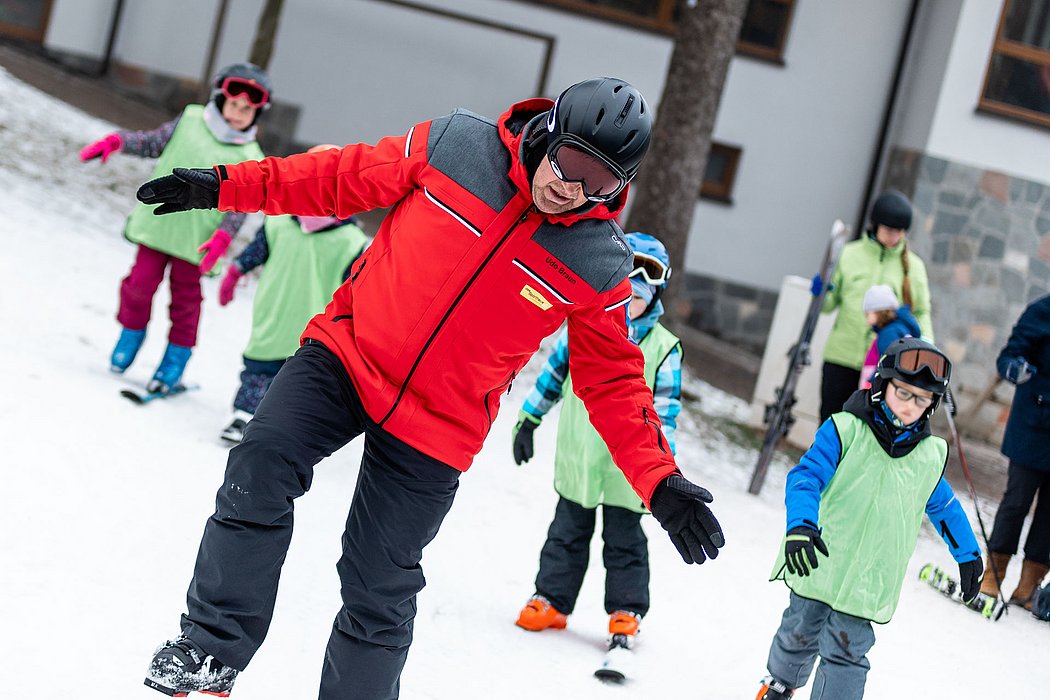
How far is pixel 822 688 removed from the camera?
151 inches

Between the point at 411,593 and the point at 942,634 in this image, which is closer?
the point at 411,593

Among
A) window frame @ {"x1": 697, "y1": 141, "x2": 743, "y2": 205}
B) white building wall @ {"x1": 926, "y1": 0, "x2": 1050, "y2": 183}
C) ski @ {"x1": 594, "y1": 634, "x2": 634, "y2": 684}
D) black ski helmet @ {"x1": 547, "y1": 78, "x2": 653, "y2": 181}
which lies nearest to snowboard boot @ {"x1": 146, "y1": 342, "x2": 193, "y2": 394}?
ski @ {"x1": 594, "y1": 634, "x2": 634, "y2": 684}

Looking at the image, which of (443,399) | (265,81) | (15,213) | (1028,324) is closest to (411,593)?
(443,399)

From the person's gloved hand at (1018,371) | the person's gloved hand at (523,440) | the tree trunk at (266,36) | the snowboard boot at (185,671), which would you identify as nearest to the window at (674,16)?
the tree trunk at (266,36)

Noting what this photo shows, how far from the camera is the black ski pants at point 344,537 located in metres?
2.71

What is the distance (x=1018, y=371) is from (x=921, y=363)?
9.11ft

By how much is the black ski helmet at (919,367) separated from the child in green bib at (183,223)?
11.2 ft

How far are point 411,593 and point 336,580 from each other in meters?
1.51

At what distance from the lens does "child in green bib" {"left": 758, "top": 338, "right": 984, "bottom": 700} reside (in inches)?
150

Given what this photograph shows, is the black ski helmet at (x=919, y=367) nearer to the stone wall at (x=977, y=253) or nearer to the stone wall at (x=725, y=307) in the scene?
the stone wall at (x=977, y=253)

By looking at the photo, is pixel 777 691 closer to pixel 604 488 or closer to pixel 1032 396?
pixel 604 488

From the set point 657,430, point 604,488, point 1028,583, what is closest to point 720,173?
point 1028,583

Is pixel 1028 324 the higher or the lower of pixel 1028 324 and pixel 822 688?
the higher

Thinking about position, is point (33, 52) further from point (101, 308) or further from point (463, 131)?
point (463, 131)
